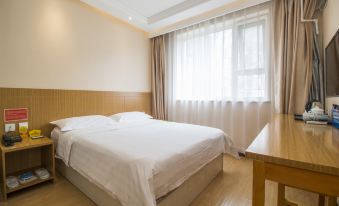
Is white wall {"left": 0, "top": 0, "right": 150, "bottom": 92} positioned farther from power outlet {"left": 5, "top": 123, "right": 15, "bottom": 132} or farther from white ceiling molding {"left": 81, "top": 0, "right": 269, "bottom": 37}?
power outlet {"left": 5, "top": 123, "right": 15, "bottom": 132}

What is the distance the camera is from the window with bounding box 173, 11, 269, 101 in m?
2.70

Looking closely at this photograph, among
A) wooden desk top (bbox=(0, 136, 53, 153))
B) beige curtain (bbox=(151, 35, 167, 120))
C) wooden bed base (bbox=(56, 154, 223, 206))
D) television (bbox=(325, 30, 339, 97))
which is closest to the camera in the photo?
television (bbox=(325, 30, 339, 97))

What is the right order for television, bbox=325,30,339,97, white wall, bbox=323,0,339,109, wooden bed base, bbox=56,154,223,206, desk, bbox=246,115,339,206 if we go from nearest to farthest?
desk, bbox=246,115,339,206 → television, bbox=325,30,339,97 → wooden bed base, bbox=56,154,223,206 → white wall, bbox=323,0,339,109

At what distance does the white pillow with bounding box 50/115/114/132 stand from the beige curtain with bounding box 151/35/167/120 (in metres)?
1.48

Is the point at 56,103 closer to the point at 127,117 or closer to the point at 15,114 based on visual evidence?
the point at 15,114

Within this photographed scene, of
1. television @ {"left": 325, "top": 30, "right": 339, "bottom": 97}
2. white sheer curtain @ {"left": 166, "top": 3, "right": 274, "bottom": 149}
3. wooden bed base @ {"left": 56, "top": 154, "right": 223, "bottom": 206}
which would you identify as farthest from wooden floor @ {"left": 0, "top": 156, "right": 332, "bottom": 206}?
television @ {"left": 325, "top": 30, "right": 339, "bottom": 97}

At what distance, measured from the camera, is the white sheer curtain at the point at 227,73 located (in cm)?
269

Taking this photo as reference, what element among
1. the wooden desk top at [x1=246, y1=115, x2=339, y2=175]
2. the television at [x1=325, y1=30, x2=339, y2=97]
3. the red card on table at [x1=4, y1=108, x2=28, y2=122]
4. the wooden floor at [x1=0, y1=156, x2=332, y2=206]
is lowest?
the wooden floor at [x1=0, y1=156, x2=332, y2=206]

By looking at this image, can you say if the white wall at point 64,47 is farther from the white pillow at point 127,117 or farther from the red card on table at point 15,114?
the white pillow at point 127,117

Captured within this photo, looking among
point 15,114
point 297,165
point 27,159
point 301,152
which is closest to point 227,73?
point 301,152

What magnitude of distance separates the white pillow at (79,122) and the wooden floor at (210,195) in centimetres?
68

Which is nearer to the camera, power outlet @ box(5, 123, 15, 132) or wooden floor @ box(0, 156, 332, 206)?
wooden floor @ box(0, 156, 332, 206)

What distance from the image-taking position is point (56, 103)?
2535mm

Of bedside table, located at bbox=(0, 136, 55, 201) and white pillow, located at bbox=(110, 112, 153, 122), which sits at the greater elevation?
white pillow, located at bbox=(110, 112, 153, 122)
